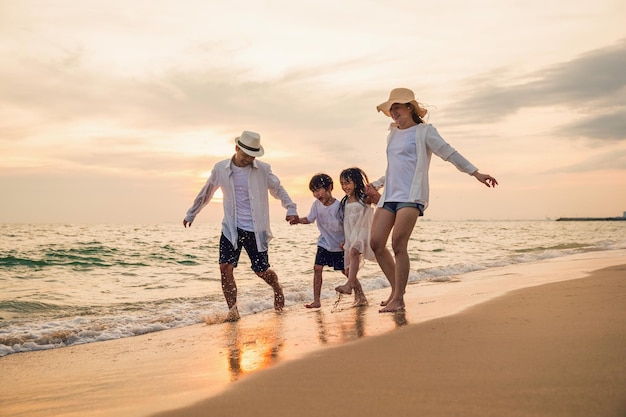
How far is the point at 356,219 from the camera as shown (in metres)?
6.98

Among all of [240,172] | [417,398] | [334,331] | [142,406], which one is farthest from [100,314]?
[417,398]

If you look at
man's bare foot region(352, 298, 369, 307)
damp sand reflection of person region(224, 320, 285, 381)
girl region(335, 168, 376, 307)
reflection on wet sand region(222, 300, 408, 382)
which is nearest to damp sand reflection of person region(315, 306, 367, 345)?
reflection on wet sand region(222, 300, 408, 382)

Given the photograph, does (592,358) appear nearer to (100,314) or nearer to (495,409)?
(495,409)

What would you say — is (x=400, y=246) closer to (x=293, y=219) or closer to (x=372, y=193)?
(x=372, y=193)

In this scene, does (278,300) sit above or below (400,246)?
below

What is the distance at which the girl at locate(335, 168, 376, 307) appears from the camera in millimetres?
6867

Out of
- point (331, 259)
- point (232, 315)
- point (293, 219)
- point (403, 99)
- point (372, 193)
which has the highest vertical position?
point (403, 99)

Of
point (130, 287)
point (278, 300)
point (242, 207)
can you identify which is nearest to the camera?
point (242, 207)

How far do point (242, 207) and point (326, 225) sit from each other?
1257mm

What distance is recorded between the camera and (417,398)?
7.91 feet

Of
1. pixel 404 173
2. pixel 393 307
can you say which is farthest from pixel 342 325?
pixel 404 173

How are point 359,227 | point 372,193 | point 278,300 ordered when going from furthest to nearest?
point 278,300, point 359,227, point 372,193

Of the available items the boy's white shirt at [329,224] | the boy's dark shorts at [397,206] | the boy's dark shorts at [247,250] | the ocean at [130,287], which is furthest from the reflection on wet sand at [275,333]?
the boy's white shirt at [329,224]

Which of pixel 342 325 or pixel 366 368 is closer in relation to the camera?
pixel 366 368
